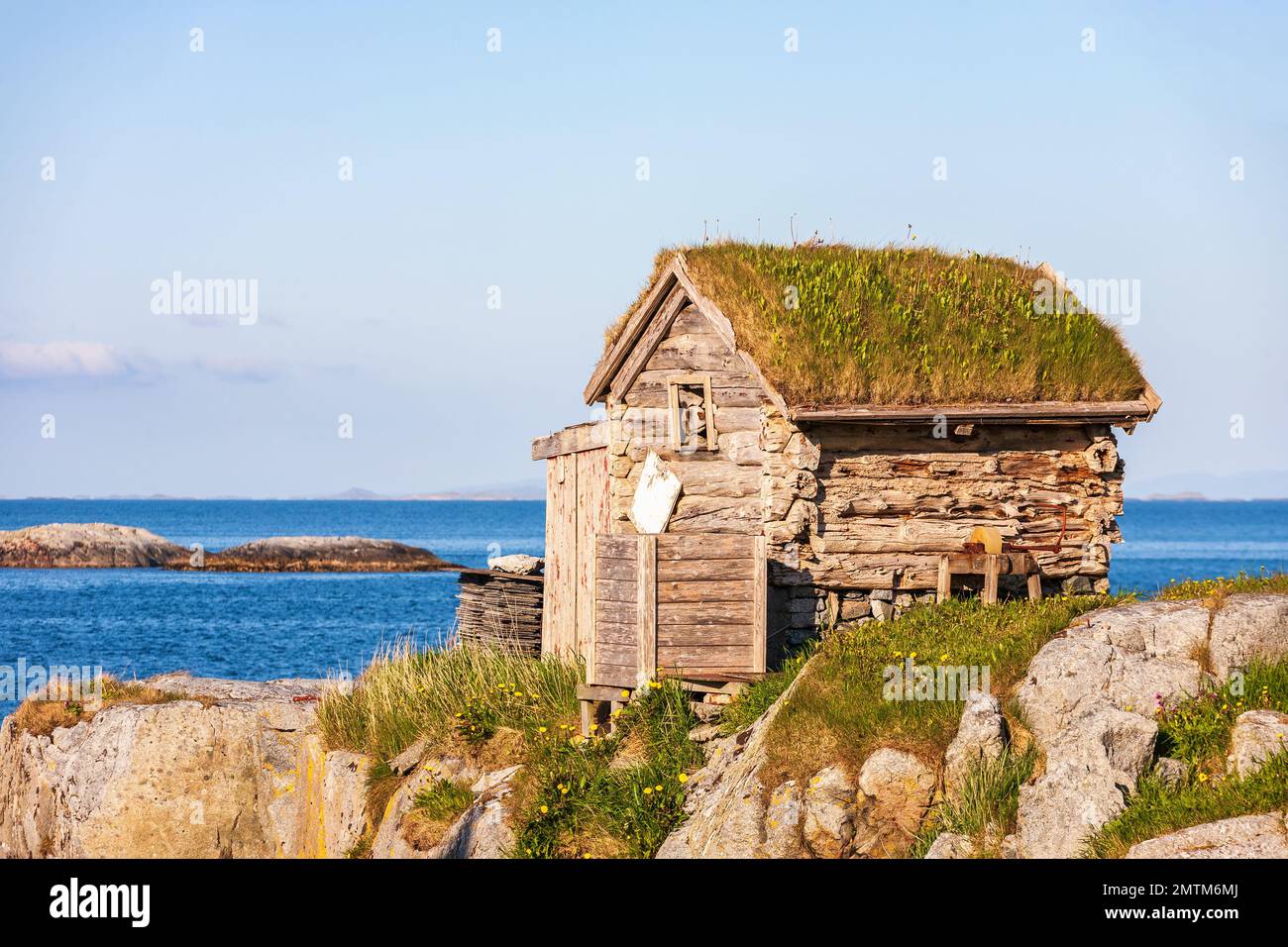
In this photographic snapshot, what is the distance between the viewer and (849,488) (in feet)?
48.5

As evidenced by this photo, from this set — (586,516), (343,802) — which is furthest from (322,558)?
(343,802)

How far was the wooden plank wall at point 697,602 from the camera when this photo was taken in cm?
1319

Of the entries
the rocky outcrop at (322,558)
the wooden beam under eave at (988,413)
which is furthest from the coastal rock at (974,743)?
the rocky outcrop at (322,558)

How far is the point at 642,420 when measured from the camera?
1565cm

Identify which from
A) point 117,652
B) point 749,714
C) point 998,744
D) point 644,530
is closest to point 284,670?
point 117,652

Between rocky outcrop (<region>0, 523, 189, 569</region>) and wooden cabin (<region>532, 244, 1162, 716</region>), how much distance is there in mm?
63404

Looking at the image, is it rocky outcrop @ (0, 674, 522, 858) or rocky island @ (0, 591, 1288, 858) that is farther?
rocky outcrop @ (0, 674, 522, 858)

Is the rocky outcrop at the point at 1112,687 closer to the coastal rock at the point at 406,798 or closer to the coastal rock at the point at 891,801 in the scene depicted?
the coastal rock at the point at 891,801

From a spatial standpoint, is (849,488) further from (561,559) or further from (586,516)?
(561,559)

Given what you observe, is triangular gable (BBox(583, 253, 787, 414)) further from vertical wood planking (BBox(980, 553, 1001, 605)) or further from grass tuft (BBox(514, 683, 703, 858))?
grass tuft (BBox(514, 683, 703, 858))

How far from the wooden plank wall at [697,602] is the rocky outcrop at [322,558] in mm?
59307

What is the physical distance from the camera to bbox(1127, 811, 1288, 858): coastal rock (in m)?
8.20

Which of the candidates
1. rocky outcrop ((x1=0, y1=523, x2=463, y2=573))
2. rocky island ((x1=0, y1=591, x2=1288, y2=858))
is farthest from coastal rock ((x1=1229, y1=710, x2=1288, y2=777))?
rocky outcrop ((x1=0, y1=523, x2=463, y2=573))
